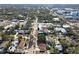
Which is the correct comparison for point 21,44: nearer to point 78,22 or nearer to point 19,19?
point 19,19

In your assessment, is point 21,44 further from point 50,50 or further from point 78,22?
point 78,22

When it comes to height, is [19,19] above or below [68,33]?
above

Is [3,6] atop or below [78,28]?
atop

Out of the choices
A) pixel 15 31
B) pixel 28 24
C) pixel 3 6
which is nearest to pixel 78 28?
pixel 28 24

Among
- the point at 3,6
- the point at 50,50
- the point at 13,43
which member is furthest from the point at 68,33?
the point at 3,6
